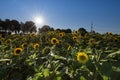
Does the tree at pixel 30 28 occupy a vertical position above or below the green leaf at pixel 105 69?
above

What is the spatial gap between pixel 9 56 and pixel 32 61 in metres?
1.10

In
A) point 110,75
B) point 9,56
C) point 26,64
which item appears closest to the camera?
point 110,75

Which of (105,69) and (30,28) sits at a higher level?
(30,28)

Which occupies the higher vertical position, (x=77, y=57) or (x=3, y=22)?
(x=3, y=22)

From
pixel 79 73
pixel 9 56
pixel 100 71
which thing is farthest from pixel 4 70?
pixel 100 71

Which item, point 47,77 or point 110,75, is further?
point 47,77

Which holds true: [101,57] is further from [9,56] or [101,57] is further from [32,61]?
[9,56]

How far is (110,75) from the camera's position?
3.00 m

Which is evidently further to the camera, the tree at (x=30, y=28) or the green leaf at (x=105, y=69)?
the tree at (x=30, y=28)

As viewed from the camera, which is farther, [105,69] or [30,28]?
[30,28]

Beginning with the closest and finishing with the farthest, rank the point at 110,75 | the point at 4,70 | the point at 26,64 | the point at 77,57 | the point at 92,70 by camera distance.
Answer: the point at 110,75, the point at 92,70, the point at 77,57, the point at 4,70, the point at 26,64

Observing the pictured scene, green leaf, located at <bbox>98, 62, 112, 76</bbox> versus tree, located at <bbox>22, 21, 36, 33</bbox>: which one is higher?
tree, located at <bbox>22, 21, 36, 33</bbox>

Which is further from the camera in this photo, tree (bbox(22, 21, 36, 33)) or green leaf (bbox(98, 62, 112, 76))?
tree (bbox(22, 21, 36, 33))

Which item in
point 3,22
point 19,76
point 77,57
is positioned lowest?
point 19,76
